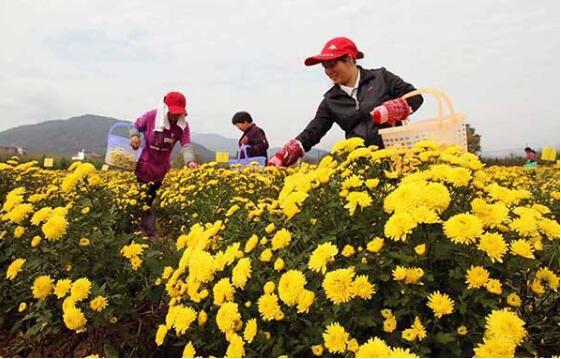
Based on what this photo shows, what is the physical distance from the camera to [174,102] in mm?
4625

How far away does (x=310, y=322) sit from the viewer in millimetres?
1503

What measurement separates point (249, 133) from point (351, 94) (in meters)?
3.47

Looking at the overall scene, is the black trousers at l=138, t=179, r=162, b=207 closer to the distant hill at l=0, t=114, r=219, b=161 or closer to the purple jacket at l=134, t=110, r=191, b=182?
Answer: the purple jacket at l=134, t=110, r=191, b=182

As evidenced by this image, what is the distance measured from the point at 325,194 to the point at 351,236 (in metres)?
0.23

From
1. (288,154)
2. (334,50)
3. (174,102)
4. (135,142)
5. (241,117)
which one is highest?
(334,50)

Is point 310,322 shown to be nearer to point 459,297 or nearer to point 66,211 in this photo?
point 459,297

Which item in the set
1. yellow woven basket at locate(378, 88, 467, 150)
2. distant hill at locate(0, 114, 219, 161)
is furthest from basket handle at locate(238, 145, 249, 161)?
distant hill at locate(0, 114, 219, 161)

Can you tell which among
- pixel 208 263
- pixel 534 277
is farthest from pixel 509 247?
pixel 208 263

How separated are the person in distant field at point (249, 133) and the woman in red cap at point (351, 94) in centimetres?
324

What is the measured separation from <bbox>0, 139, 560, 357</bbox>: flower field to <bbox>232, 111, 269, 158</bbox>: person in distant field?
391cm

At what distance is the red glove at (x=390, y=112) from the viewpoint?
105 inches

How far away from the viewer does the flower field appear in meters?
1.38

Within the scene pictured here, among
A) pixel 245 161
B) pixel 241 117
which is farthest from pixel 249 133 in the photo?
pixel 245 161

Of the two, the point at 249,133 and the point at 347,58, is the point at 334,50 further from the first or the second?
the point at 249,133
